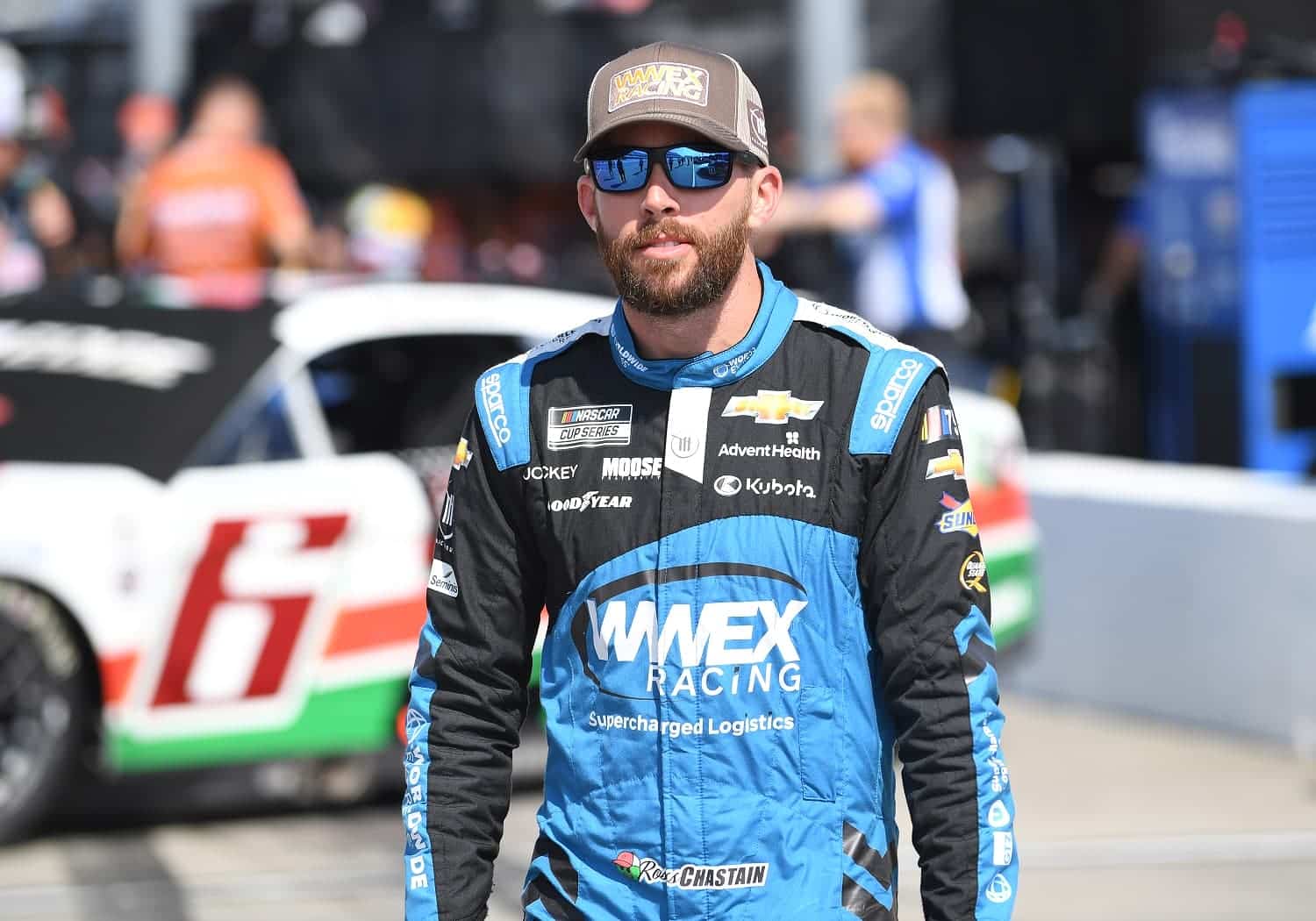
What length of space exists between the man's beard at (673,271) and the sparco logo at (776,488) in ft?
0.71

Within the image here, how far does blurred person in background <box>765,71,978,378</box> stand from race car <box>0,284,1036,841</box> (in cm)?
230

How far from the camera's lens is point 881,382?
9.58ft

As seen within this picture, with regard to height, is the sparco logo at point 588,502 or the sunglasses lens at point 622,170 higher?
the sunglasses lens at point 622,170

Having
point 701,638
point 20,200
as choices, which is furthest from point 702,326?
point 20,200

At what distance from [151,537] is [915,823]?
4.42 metres

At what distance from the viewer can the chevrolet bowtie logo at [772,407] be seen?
291 centimetres

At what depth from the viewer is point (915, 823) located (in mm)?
2832

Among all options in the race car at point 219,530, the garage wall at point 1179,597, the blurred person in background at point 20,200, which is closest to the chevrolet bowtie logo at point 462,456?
the race car at point 219,530

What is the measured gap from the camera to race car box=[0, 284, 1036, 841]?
6.90m

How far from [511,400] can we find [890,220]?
22.3 ft

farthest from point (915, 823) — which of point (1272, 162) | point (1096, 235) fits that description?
point (1096, 235)

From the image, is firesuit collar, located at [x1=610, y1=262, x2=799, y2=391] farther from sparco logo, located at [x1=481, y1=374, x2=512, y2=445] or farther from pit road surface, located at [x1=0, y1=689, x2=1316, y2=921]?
pit road surface, located at [x1=0, y1=689, x2=1316, y2=921]

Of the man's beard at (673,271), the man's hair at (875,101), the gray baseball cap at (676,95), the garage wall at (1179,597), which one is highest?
the man's hair at (875,101)

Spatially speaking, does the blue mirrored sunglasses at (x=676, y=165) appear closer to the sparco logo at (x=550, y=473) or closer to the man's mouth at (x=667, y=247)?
the man's mouth at (x=667, y=247)
